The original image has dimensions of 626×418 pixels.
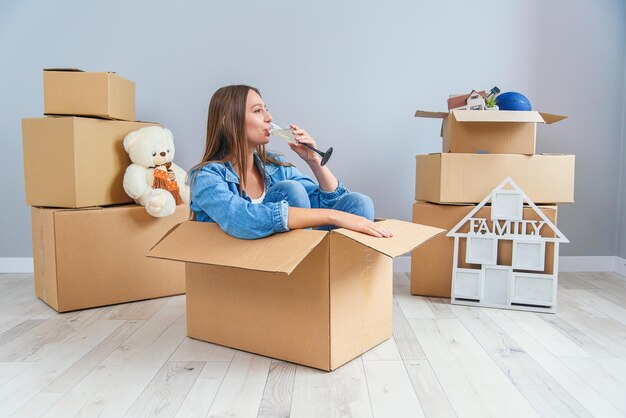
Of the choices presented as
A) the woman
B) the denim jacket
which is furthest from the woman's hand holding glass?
the denim jacket

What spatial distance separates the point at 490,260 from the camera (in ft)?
5.69

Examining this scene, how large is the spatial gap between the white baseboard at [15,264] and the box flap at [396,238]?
5.63 feet

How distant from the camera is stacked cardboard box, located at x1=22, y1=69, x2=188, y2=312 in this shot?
5.53 ft

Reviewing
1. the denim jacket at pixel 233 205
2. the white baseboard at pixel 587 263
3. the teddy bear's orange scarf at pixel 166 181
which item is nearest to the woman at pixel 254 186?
the denim jacket at pixel 233 205

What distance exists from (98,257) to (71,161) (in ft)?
1.09

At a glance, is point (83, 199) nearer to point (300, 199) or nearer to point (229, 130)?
point (229, 130)

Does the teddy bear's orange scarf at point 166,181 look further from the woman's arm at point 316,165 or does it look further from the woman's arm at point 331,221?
the woman's arm at point 331,221

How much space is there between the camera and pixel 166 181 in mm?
1827

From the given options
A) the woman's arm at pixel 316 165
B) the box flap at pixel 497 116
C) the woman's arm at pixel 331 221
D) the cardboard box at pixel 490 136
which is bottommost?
the woman's arm at pixel 331 221

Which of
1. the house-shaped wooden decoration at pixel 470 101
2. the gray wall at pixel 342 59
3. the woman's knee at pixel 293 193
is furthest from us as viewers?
the gray wall at pixel 342 59

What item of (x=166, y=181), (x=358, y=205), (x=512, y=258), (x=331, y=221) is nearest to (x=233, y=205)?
(x=331, y=221)

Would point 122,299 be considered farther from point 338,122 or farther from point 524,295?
point 524,295

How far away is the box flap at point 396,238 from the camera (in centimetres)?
108

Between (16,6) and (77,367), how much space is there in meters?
1.69
